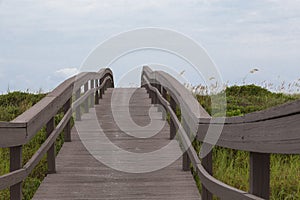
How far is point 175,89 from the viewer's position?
7.84m

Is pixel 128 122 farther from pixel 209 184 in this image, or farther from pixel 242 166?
pixel 209 184

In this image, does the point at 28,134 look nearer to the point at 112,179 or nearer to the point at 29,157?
the point at 112,179

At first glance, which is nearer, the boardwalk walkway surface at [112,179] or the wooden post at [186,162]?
the boardwalk walkway surface at [112,179]

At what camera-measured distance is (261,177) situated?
11.5ft

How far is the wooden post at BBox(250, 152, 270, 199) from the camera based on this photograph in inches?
138

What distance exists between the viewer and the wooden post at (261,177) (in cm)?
350

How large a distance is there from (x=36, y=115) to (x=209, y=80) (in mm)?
8831

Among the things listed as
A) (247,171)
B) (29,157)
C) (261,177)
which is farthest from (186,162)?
(261,177)

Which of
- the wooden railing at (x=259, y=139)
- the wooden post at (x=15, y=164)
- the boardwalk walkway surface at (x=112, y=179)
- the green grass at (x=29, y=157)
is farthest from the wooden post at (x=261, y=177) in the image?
the green grass at (x=29, y=157)

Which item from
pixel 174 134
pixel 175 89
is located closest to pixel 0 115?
pixel 174 134

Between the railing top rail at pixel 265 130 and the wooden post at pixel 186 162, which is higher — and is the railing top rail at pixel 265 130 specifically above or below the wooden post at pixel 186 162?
above

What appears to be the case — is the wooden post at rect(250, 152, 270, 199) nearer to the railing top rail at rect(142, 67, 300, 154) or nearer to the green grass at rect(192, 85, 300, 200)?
the railing top rail at rect(142, 67, 300, 154)

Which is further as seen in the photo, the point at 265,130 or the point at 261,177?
the point at 261,177

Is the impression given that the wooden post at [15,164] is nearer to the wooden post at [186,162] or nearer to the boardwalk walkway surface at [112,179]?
the boardwalk walkway surface at [112,179]
